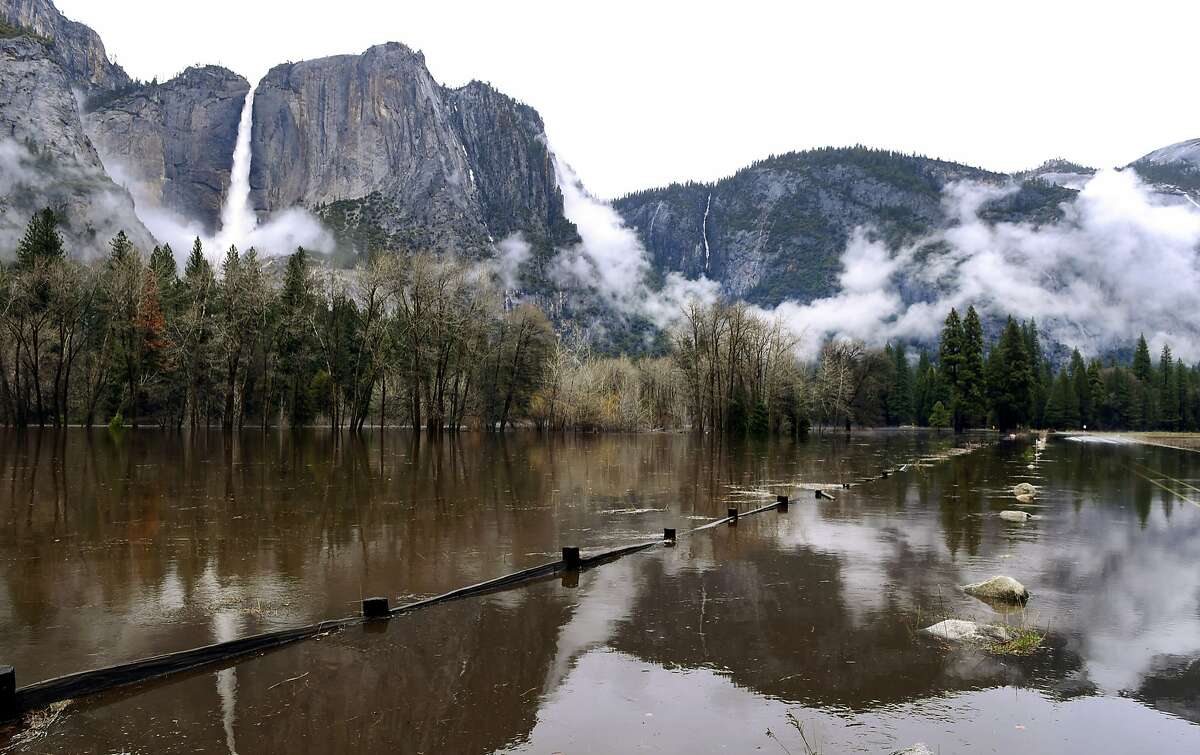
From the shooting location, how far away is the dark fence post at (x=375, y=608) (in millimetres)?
9193

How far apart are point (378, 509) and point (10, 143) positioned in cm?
15332

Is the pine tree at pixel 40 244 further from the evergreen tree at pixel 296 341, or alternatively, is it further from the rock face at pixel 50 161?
the rock face at pixel 50 161

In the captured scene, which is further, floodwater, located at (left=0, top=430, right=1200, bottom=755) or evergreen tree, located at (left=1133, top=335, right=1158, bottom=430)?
evergreen tree, located at (left=1133, top=335, right=1158, bottom=430)

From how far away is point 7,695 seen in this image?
6285mm

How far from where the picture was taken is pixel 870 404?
420 feet

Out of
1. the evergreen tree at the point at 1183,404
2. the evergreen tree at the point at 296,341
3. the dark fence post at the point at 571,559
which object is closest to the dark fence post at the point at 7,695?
the dark fence post at the point at 571,559

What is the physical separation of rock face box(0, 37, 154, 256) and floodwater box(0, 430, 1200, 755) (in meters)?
134

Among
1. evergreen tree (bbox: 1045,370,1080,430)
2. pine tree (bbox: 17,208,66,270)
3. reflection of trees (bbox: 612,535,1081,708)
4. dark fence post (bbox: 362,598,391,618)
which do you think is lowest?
reflection of trees (bbox: 612,535,1081,708)

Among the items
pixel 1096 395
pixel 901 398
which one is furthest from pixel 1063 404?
pixel 901 398

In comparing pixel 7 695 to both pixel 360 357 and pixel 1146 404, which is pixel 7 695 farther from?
pixel 1146 404

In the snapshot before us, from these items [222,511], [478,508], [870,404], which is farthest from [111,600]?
[870,404]

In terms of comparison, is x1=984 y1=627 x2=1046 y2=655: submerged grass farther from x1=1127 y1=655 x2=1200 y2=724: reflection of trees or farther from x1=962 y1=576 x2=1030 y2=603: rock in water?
x1=962 y1=576 x2=1030 y2=603: rock in water

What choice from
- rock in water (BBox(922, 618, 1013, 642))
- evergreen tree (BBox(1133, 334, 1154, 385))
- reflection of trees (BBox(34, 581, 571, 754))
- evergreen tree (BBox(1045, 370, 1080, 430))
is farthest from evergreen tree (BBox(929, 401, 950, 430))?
reflection of trees (BBox(34, 581, 571, 754))

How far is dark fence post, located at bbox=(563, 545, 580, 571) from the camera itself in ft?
40.0
